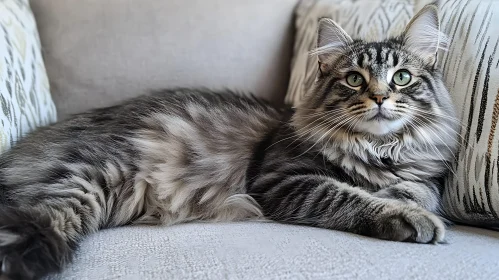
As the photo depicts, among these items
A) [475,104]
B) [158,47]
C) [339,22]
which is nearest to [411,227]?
[475,104]

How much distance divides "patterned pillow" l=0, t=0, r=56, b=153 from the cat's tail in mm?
401

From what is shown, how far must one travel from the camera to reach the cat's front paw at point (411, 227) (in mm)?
1144

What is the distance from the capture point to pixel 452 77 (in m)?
1.46

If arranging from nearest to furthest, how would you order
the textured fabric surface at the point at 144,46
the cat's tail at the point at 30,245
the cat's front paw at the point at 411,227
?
the cat's tail at the point at 30,245 < the cat's front paw at the point at 411,227 < the textured fabric surface at the point at 144,46

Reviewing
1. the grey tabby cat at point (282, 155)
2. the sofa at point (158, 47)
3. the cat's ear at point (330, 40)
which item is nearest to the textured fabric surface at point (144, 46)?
the sofa at point (158, 47)

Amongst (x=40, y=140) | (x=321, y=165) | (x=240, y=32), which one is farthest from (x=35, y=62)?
(x=321, y=165)

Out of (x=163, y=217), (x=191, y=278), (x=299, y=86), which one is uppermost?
(x=299, y=86)

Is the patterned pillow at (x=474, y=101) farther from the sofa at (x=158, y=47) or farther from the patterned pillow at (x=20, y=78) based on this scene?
the patterned pillow at (x=20, y=78)

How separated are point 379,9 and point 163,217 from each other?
106 cm

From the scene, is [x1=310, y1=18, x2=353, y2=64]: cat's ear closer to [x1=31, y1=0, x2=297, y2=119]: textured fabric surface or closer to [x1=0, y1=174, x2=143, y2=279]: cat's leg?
[x1=31, y1=0, x2=297, y2=119]: textured fabric surface

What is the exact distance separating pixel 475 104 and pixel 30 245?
1.13 m

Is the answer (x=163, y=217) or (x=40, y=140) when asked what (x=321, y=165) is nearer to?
(x=163, y=217)

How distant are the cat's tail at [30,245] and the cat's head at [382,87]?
0.77m

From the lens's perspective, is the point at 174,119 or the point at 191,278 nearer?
the point at 191,278
